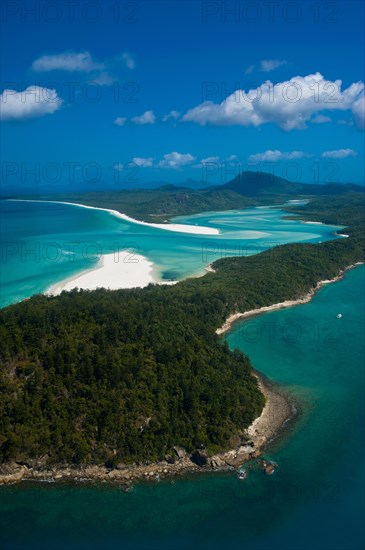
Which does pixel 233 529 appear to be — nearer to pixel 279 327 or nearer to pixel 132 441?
pixel 132 441

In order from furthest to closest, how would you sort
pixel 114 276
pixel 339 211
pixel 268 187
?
pixel 268 187
pixel 339 211
pixel 114 276

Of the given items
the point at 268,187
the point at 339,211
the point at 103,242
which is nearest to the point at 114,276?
the point at 103,242

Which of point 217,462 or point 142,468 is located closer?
point 142,468

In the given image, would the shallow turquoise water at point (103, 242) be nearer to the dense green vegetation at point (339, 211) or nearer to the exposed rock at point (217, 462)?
the dense green vegetation at point (339, 211)

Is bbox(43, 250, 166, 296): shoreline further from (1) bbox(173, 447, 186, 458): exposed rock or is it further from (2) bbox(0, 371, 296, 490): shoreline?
(2) bbox(0, 371, 296, 490): shoreline

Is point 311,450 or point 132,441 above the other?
point 132,441

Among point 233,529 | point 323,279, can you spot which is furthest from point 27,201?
point 233,529

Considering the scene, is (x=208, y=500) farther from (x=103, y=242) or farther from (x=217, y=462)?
(x=103, y=242)
